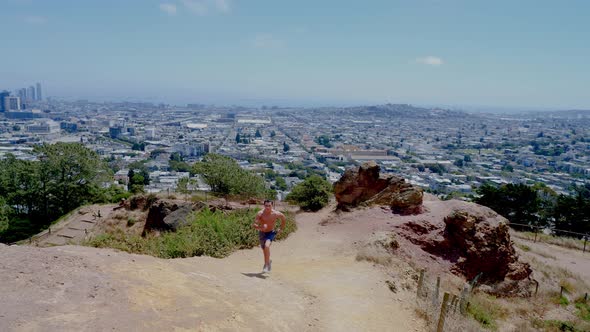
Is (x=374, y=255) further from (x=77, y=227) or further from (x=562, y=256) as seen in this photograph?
(x=77, y=227)

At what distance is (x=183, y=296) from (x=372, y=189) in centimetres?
1127

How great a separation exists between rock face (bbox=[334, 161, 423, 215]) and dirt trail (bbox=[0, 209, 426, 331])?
591 cm

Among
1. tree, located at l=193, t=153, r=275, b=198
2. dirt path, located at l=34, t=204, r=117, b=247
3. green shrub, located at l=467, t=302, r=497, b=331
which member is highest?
tree, located at l=193, t=153, r=275, b=198

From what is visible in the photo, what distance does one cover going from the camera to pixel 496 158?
97.5m

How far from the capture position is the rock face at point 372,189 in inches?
594

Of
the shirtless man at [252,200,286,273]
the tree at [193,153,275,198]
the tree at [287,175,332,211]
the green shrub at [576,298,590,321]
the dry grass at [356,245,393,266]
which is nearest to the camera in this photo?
the shirtless man at [252,200,286,273]

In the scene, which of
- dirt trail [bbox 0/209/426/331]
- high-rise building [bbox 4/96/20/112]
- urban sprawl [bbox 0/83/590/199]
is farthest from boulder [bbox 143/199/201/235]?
high-rise building [bbox 4/96/20/112]

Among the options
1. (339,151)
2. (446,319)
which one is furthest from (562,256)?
(339,151)

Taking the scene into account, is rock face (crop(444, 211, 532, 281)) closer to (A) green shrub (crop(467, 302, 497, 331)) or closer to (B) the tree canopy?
(A) green shrub (crop(467, 302, 497, 331))

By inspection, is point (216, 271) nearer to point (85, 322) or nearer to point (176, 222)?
point (85, 322)

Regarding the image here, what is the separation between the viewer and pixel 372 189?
16.5 meters

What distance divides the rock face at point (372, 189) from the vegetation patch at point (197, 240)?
4081mm

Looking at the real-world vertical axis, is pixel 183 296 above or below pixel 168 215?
above

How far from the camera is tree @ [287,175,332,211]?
60.1ft
